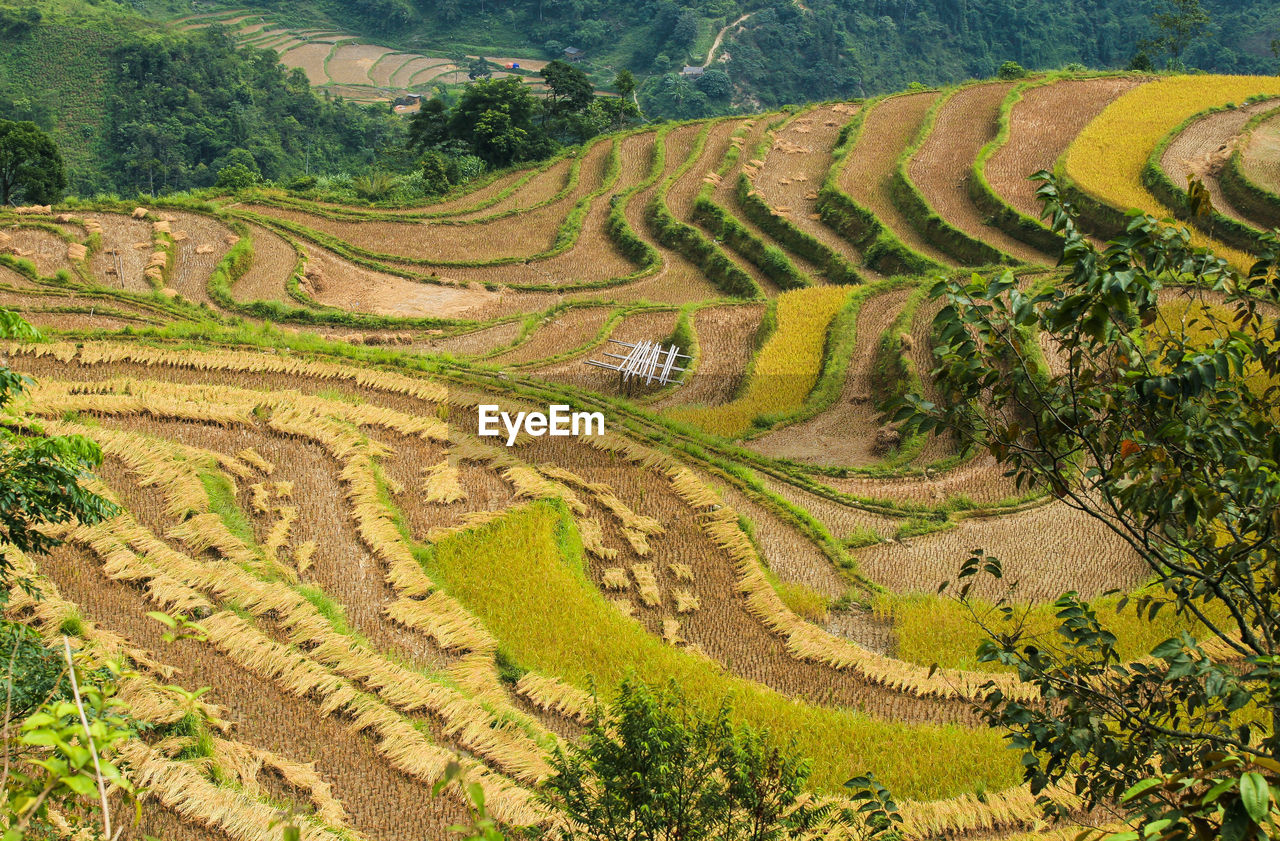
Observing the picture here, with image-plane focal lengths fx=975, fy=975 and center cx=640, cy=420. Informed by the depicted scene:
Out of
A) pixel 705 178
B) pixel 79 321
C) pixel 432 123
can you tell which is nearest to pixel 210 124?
pixel 432 123

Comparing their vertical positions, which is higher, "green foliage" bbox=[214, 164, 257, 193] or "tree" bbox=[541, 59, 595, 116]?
"tree" bbox=[541, 59, 595, 116]

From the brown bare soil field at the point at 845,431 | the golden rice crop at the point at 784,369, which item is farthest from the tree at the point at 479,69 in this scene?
the brown bare soil field at the point at 845,431

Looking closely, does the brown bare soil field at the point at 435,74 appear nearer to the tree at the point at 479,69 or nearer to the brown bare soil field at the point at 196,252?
the tree at the point at 479,69

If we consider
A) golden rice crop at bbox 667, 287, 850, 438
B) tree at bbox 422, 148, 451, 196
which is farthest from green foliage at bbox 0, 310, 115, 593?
tree at bbox 422, 148, 451, 196

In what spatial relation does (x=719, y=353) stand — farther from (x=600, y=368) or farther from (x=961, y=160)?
(x=961, y=160)

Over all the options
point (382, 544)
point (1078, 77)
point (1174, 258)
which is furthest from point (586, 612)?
point (1078, 77)

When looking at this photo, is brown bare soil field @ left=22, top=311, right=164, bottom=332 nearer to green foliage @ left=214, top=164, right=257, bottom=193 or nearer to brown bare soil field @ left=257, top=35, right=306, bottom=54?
green foliage @ left=214, top=164, right=257, bottom=193
